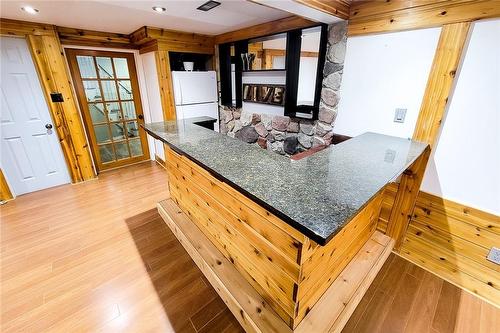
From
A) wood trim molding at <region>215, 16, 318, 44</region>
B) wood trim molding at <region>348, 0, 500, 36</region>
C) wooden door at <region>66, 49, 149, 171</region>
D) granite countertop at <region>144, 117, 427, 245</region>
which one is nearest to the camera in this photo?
granite countertop at <region>144, 117, 427, 245</region>

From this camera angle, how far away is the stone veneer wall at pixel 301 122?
2227mm

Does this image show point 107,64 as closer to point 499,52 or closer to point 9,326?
point 9,326

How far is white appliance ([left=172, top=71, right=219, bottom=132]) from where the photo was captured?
3.53m

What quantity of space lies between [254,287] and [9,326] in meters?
1.71

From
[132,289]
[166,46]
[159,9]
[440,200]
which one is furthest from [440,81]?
[166,46]

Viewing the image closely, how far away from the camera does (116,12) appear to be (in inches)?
92.8

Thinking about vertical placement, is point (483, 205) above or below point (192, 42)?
below

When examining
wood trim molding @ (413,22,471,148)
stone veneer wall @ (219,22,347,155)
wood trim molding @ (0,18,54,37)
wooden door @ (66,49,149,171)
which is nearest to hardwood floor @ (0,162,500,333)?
wood trim molding @ (413,22,471,148)

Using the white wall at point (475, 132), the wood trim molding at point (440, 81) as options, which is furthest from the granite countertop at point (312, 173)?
the white wall at point (475, 132)

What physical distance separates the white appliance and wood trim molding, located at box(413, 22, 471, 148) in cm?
311

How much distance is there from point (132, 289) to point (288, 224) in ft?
5.26

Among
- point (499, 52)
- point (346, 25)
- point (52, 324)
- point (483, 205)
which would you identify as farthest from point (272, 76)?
point (52, 324)

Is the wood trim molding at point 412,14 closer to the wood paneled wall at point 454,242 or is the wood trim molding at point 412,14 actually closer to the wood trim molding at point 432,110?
the wood trim molding at point 432,110

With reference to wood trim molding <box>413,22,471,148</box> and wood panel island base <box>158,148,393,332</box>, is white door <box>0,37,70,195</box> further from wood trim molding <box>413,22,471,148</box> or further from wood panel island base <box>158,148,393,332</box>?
wood trim molding <box>413,22,471,148</box>
